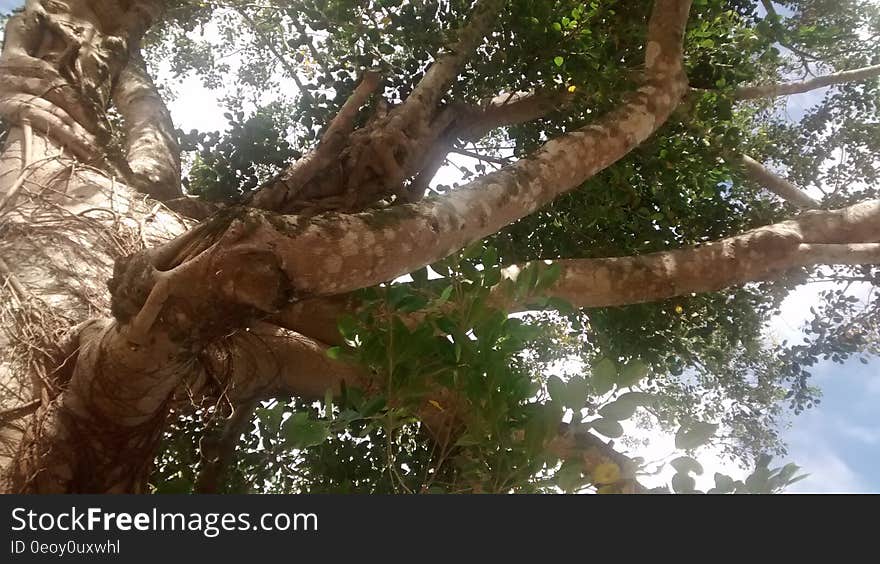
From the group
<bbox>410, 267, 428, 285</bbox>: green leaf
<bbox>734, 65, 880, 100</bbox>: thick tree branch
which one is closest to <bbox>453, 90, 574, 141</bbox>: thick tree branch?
<bbox>734, 65, 880, 100</bbox>: thick tree branch

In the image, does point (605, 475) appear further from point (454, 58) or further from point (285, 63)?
point (285, 63)

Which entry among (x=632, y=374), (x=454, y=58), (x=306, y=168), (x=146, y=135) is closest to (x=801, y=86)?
(x=454, y=58)

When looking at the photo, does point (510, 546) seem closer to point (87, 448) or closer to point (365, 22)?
point (87, 448)

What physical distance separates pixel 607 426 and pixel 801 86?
14.7ft

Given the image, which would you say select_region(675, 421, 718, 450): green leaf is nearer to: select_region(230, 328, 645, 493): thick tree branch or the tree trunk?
select_region(230, 328, 645, 493): thick tree branch

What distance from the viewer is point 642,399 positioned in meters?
1.69

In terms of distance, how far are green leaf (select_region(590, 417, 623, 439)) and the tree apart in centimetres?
1

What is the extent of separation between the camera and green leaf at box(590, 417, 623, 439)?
1.73m

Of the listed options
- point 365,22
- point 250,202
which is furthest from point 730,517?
point 365,22

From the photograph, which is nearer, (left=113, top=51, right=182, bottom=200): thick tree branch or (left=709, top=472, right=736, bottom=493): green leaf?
(left=709, top=472, right=736, bottom=493): green leaf

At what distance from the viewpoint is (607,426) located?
68.9 inches

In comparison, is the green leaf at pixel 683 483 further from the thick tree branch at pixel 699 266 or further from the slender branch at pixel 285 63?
the slender branch at pixel 285 63

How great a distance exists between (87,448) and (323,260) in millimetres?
1192

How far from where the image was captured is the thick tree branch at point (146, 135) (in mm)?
3537
